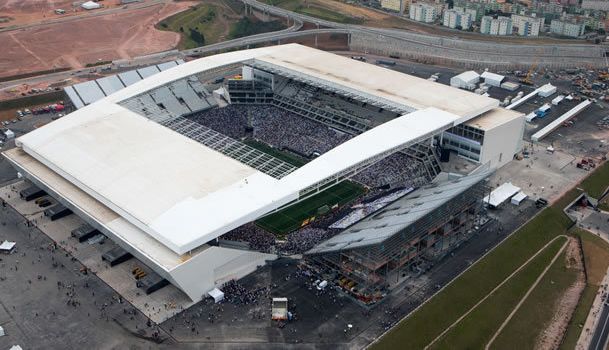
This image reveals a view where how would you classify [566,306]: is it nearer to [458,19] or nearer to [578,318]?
[578,318]

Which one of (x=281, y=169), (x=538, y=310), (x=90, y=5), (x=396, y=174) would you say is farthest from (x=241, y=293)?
(x=90, y=5)

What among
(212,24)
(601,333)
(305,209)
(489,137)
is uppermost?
(489,137)

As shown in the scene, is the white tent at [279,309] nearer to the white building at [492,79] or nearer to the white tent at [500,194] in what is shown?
the white tent at [500,194]

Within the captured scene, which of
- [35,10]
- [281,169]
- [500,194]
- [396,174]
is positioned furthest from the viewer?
[35,10]

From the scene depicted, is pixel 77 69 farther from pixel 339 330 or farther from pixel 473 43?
pixel 339 330

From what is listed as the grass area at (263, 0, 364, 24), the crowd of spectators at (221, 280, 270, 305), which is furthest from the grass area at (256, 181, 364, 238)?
the grass area at (263, 0, 364, 24)

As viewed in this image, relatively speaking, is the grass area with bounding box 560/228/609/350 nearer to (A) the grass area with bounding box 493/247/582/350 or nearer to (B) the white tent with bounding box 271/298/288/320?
(A) the grass area with bounding box 493/247/582/350

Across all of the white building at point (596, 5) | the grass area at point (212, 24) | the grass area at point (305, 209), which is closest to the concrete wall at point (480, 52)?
the grass area at point (212, 24)
